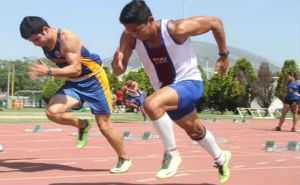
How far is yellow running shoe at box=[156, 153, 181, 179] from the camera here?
4230 millimetres

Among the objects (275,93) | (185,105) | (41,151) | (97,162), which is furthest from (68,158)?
(275,93)

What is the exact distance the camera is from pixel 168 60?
4566 mm

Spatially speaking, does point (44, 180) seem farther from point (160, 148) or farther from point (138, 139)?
point (138, 139)

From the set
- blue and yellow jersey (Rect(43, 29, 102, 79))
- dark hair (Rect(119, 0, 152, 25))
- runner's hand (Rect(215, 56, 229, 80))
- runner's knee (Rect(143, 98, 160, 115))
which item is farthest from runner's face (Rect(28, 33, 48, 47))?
runner's hand (Rect(215, 56, 229, 80))

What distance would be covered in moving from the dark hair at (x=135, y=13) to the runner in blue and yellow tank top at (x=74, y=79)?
146cm

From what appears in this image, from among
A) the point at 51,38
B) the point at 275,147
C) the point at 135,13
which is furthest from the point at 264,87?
the point at 135,13

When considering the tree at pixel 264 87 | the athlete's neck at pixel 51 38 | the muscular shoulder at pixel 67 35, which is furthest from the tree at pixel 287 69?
the athlete's neck at pixel 51 38

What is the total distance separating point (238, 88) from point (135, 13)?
37.9 meters

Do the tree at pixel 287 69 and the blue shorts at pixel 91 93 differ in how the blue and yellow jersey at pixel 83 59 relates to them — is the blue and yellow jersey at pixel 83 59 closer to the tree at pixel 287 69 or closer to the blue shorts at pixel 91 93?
the blue shorts at pixel 91 93

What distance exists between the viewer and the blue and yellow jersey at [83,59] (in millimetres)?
5841

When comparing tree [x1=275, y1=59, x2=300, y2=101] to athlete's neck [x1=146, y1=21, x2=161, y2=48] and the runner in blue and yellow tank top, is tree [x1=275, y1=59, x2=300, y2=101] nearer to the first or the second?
the runner in blue and yellow tank top

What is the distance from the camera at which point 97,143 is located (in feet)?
33.8

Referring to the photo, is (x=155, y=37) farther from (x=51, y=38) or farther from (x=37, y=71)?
(x=51, y=38)

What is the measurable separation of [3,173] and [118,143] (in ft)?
4.91
